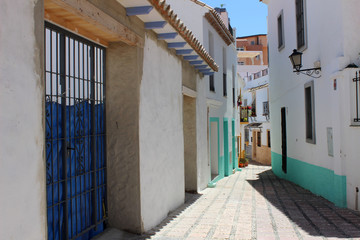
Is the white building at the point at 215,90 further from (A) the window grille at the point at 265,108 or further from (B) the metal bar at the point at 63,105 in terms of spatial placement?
(A) the window grille at the point at 265,108

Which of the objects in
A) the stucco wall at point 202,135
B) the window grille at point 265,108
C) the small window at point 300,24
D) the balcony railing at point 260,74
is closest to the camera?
the stucco wall at point 202,135

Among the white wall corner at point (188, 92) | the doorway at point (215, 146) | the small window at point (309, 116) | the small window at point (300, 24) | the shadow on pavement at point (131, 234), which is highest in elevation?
the small window at point (300, 24)

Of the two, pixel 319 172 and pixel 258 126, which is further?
pixel 258 126

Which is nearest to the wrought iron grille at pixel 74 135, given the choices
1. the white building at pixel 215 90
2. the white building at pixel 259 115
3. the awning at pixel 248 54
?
the white building at pixel 215 90

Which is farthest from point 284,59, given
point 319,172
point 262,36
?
point 262,36

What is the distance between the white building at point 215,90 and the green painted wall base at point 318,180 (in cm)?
284

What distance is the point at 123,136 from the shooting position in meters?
5.53

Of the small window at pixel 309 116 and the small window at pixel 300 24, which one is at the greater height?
the small window at pixel 300 24

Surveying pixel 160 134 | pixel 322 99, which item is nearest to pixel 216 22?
pixel 322 99

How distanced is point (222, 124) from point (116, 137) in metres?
10.5

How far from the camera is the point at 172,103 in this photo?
7.80m

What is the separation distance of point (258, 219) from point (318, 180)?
11.9 feet

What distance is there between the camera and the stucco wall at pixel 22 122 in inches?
106

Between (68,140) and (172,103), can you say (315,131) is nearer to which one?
(172,103)
